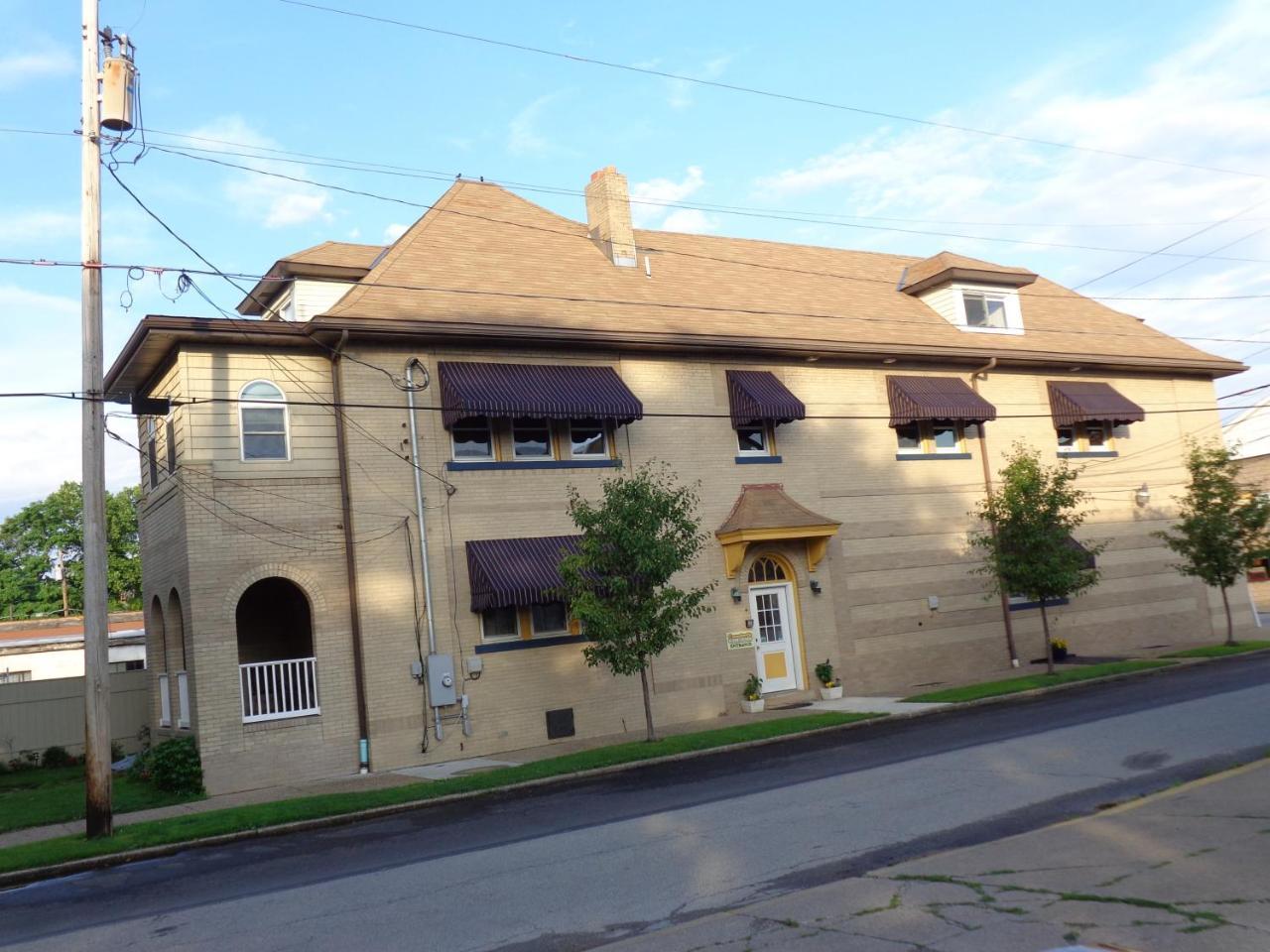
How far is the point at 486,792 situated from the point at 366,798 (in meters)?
1.60

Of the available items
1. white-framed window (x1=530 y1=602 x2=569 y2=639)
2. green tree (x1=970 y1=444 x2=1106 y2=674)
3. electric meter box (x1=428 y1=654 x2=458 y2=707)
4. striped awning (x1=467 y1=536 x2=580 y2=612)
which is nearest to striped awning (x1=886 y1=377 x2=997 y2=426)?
green tree (x1=970 y1=444 x2=1106 y2=674)

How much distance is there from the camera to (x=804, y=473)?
2370cm

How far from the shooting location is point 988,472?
26234 mm

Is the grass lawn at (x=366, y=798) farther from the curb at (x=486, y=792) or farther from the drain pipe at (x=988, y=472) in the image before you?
the drain pipe at (x=988, y=472)

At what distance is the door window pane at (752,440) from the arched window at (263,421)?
9.20 m

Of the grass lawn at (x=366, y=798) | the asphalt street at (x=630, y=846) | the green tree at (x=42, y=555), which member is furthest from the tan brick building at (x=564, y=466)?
the green tree at (x=42, y=555)

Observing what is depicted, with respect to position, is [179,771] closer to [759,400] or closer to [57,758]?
[57,758]

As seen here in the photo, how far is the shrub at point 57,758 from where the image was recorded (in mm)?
23094

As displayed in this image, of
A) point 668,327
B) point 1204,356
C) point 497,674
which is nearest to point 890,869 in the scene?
point 497,674

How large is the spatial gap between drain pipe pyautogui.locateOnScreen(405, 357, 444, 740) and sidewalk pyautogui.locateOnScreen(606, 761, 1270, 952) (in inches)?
460

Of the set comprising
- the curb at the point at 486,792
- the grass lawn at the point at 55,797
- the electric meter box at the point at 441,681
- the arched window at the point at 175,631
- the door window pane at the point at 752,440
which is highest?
the door window pane at the point at 752,440

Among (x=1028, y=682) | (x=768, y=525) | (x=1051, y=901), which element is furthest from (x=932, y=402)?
(x=1051, y=901)

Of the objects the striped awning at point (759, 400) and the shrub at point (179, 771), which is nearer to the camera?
the shrub at point (179, 771)

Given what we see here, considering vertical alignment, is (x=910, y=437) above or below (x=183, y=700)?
above
